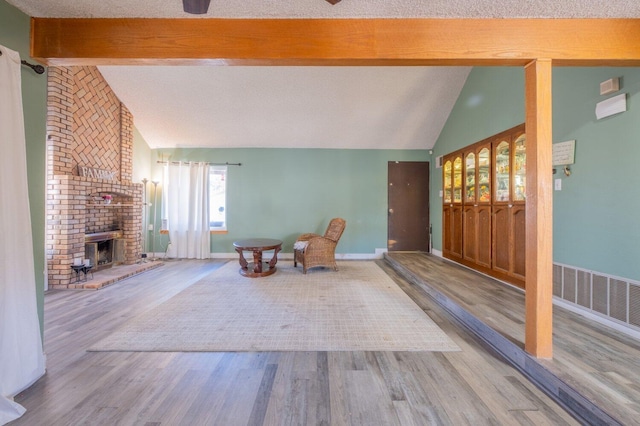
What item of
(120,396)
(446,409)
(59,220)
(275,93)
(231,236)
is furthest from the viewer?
(231,236)

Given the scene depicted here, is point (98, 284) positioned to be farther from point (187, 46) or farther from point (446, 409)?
point (446, 409)

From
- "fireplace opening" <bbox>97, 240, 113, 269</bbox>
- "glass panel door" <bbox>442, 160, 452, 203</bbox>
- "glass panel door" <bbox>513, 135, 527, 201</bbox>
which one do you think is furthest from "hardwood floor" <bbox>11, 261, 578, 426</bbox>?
"glass panel door" <bbox>442, 160, 452, 203</bbox>

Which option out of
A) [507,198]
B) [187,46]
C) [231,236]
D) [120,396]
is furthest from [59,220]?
[507,198]

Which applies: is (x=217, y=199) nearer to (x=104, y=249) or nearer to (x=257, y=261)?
(x=104, y=249)

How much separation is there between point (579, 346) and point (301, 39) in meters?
2.98

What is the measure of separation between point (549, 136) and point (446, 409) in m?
1.88

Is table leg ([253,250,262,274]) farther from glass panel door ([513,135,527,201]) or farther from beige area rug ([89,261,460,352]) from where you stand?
glass panel door ([513,135,527,201])

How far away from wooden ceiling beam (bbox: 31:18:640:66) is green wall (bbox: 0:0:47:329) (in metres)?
0.07

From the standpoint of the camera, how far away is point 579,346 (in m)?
1.96

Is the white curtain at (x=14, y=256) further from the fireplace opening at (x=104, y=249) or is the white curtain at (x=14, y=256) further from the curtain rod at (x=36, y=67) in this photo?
the fireplace opening at (x=104, y=249)

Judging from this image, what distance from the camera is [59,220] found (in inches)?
148

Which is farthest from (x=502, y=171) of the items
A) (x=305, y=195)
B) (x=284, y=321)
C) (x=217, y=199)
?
(x=217, y=199)

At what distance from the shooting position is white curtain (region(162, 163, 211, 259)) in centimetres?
566

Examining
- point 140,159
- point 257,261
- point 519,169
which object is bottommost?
point 257,261
